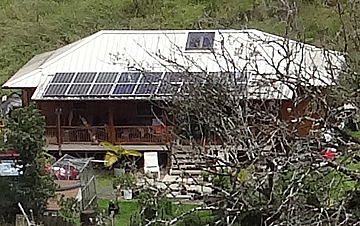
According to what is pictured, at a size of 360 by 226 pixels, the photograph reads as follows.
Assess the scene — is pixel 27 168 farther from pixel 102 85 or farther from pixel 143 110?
pixel 143 110

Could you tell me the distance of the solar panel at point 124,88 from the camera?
15078mm

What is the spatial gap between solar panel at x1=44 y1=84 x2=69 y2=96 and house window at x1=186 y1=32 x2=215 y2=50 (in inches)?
112

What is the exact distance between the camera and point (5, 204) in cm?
1044

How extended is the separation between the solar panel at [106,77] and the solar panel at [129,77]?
16cm

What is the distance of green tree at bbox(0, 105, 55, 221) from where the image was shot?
10219mm

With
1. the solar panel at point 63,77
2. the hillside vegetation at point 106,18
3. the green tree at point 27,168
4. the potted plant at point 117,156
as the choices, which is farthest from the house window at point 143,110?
the hillside vegetation at point 106,18

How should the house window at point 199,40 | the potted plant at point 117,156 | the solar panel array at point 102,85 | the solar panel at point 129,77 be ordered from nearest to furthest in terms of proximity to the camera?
the potted plant at point 117,156 → the solar panel array at point 102,85 → the solar panel at point 129,77 → the house window at point 199,40

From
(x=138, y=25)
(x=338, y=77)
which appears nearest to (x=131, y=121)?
(x=138, y=25)

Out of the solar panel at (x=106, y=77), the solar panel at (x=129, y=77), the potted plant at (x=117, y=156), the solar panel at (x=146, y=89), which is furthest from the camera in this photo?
the solar panel at (x=106, y=77)

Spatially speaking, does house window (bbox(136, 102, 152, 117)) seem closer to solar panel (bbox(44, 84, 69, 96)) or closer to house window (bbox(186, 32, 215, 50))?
house window (bbox(186, 32, 215, 50))

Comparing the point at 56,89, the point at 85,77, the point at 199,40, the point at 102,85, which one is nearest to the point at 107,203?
the point at 102,85

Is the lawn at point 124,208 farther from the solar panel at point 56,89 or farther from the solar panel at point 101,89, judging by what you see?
the solar panel at point 56,89

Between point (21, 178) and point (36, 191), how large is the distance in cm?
27

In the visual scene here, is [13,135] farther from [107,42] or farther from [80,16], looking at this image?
[80,16]
